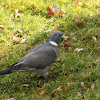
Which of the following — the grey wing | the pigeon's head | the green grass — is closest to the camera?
the green grass

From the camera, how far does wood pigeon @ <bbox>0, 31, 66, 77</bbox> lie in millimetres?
3930

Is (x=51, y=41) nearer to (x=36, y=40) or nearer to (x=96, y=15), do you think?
(x=36, y=40)

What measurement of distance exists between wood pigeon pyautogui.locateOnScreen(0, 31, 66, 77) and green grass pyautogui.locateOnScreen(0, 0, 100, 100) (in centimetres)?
28

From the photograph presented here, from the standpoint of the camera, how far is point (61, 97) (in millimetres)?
3652

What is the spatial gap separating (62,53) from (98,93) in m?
1.47

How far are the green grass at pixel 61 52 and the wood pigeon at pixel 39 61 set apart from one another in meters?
0.28

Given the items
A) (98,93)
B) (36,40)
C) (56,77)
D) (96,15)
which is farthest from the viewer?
(96,15)

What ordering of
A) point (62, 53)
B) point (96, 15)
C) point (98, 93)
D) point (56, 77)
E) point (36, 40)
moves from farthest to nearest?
1. point (96, 15)
2. point (36, 40)
3. point (62, 53)
4. point (56, 77)
5. point (98, 93)

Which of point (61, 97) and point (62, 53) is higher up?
point (62, 53)

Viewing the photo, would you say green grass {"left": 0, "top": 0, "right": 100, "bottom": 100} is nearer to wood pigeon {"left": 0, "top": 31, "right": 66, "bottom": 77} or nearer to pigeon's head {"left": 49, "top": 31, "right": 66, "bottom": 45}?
wood pigeon {"left": 0, "top": 31, "right": 66, "bottom": 77}

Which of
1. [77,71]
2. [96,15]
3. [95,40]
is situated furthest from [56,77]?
[96,15]

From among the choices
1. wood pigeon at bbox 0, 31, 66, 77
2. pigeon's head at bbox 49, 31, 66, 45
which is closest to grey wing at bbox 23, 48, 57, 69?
wood pigeon at bbox 0, 31, 66, 77

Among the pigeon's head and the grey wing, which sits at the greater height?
the pigeon's head

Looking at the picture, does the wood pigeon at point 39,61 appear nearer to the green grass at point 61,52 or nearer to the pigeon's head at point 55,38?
the pigeon's head at point 55,38
